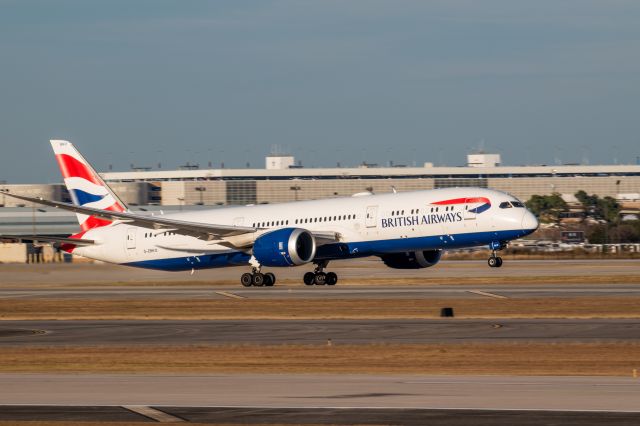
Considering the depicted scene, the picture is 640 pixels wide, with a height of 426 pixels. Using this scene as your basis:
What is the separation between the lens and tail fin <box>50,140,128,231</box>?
6688 cm

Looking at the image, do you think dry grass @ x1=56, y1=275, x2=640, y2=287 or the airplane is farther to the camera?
dry grass @ x1=56, y1=275, x2=640, y2=287

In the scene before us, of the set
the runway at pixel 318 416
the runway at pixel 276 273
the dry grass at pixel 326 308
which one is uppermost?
the runway at pixel 276 273

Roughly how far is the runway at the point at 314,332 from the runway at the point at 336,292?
1065 cm

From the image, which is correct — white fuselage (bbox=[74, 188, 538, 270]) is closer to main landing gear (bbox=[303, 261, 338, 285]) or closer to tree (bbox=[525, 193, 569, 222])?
main landing gear (bbox=[303, 261, 338, 285])

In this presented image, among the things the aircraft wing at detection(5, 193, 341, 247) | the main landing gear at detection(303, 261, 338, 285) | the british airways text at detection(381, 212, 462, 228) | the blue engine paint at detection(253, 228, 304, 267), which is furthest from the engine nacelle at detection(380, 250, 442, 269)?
the blue engine paint at detection(253, 228, 304, 267)

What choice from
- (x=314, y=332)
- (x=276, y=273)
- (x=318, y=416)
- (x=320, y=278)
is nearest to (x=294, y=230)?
(x=320, y=278)

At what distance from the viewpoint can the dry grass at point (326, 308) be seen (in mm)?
42094

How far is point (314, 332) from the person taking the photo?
3669 centimetres

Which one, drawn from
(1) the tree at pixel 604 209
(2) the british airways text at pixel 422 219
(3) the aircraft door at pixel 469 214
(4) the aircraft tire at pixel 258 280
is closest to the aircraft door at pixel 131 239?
(4) the aircraft tire at pixel 258 280

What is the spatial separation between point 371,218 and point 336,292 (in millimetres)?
6141

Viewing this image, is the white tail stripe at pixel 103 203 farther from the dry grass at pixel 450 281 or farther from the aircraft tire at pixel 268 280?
the aircraft tire at pixel 268 280

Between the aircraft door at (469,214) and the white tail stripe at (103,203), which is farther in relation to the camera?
the white tail stripe at (103,203)

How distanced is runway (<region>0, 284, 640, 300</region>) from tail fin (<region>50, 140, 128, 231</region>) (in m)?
5.79

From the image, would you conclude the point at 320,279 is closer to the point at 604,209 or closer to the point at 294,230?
the point at 294,230
